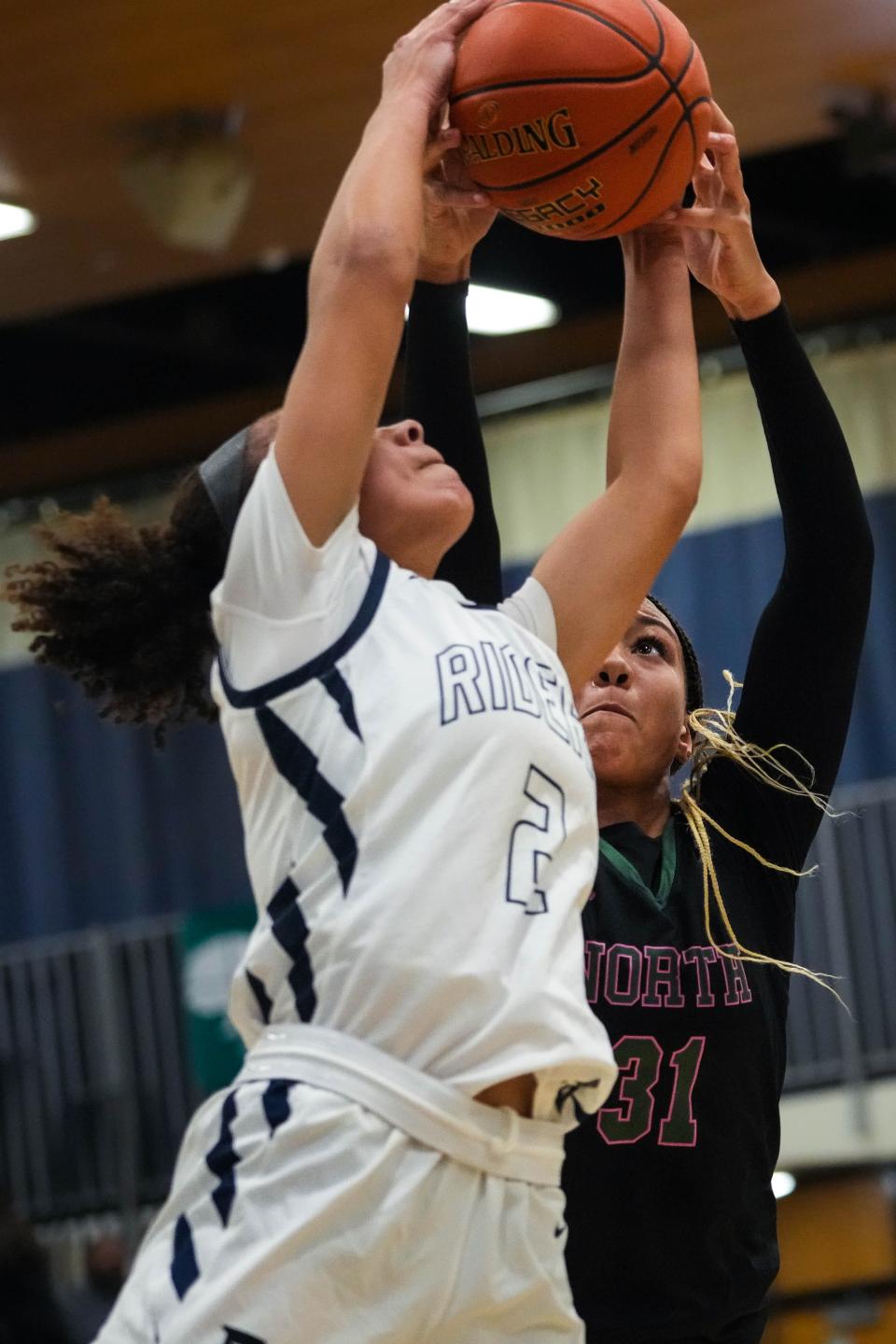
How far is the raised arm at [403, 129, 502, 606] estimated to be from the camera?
230 cm

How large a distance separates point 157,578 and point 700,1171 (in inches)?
34.7

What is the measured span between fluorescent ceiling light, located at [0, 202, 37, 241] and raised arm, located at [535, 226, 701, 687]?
3.74 m

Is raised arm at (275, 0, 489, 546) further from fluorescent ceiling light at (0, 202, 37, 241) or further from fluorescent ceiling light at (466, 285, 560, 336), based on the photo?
fluorescent ceiling light at (466, 285, 560, 336)

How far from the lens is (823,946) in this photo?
21.1ft

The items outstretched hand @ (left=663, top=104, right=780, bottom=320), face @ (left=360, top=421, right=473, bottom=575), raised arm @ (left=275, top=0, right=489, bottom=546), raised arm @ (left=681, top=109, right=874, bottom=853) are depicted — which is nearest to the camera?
raised arm @ (left=275, top=0, right=489, bottom=546)

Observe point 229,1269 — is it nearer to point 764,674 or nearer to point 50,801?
point 764,674

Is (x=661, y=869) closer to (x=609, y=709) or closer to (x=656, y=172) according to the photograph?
(x=609, y=709)

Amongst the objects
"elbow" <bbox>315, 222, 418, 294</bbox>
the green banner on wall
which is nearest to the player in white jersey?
"elbow" <bbox>315, 222, 418, 294</bbox>

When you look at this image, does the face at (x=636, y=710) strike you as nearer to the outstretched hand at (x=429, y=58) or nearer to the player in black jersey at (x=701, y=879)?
the player in black jersey at (x=701, y=879)

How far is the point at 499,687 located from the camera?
178 centimetres

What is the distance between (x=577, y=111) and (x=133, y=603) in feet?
2.34

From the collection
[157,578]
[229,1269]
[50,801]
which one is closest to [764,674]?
[157,578]

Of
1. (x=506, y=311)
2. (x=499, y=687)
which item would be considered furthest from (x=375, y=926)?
(x=506, y=311)

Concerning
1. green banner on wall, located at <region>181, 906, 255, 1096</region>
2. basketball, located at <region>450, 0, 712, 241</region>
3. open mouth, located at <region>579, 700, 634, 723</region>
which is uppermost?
basketball, located at <region>450, 0, 712, 241</region>
